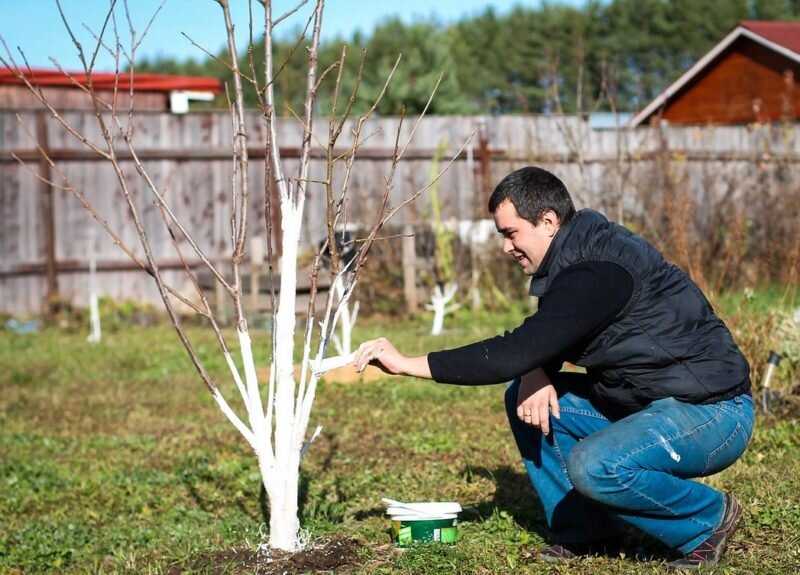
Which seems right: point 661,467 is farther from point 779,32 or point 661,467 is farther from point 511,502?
point 779,32

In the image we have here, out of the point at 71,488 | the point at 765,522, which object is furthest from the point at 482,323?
the point at 765,522

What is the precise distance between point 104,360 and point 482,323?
4.22m

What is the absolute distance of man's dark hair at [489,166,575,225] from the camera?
374 centimetres

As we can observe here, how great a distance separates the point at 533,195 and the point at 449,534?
143cm

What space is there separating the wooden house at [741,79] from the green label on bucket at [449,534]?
1894 centimetres

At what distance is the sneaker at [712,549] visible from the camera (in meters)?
3.79

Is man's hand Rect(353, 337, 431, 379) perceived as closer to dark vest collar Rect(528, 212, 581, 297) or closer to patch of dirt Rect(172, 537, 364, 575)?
dark vest collar Rect(528, 212, 581, 297)

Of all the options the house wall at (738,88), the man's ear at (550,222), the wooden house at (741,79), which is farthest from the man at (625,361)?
the house wall at (738,88)

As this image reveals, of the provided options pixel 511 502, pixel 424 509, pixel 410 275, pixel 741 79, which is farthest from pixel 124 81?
pixel 424 509

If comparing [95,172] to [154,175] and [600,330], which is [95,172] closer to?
[154,175]

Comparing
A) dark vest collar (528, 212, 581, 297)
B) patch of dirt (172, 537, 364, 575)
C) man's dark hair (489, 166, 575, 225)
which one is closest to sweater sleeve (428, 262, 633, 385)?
dark vest collar (528, 212, 581, 297)

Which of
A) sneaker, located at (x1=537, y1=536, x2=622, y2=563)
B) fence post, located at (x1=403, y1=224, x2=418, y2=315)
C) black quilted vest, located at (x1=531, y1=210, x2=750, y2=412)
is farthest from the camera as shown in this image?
fence post, located at (x1=403, y1=224, x2=418, y2=315)

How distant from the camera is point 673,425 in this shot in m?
3.67

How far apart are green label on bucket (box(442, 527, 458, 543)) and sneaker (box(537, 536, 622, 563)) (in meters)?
0.35
